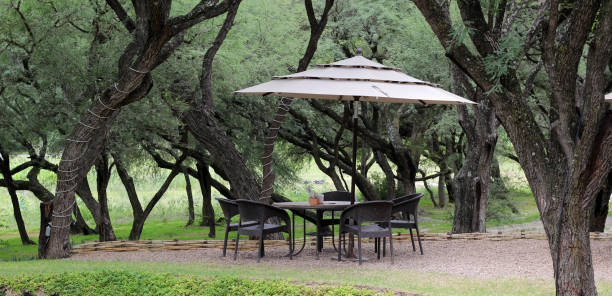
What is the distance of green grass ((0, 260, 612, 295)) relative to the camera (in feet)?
19.9

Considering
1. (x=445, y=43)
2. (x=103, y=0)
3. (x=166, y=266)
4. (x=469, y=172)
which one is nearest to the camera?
(x=445, y=43)

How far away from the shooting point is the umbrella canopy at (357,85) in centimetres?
769

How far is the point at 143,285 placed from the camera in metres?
6.43

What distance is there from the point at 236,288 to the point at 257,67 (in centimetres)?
877

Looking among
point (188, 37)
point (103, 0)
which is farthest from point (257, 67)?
point (103, 0)

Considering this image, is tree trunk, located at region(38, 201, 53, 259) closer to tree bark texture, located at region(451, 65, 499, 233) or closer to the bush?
the bush

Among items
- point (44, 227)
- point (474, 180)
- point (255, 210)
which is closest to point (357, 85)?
point (255, 210)

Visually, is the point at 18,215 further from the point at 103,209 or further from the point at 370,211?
the point at 370,211

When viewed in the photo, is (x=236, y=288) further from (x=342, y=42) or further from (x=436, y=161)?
(x=436, y=161)

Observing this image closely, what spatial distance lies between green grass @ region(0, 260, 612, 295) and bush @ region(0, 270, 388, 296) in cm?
23

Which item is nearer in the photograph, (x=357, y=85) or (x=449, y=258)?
(x=357, y=85)

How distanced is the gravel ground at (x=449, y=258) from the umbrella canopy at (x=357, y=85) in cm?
197

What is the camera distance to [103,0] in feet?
38.3

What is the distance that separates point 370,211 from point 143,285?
304 centimetres
